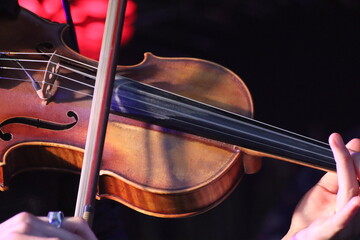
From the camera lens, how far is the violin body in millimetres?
898

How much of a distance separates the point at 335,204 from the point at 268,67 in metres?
0.84

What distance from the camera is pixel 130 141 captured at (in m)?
0.93

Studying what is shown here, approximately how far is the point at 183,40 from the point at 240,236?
2.31 feet

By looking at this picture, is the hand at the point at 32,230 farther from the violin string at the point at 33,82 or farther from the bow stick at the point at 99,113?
the violin string at the point at 33,82

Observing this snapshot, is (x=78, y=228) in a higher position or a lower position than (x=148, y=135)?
lower

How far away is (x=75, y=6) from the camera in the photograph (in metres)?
1.78

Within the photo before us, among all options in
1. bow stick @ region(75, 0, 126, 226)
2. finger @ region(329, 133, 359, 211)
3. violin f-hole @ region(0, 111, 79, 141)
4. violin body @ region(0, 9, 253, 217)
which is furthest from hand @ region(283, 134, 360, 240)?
violin f-hole @ region(0, 111, 79, 141)

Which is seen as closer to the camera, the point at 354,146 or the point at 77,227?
the point at 77,227

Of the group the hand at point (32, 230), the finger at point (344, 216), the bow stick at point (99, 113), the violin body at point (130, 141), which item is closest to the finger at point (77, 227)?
the hand at point (32, 230)

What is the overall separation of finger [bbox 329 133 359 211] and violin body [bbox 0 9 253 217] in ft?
0.55

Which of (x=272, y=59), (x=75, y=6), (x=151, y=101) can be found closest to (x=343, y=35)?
(x=272, y=59)

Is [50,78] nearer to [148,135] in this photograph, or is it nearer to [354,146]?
[148,135]

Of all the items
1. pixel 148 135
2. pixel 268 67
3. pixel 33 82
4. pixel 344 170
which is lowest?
pixel 344 170

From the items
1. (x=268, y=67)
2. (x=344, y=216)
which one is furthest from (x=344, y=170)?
(x=268, y=67)
